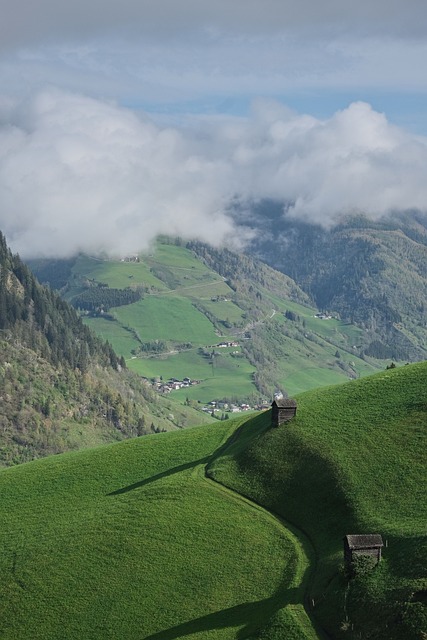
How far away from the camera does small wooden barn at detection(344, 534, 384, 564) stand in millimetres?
67844

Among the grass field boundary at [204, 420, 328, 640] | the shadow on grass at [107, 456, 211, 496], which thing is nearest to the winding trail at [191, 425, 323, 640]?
the grass field boundary at [204, 420, 328, 640]

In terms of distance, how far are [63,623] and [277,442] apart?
37.4 m

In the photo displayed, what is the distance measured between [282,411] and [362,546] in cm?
3731

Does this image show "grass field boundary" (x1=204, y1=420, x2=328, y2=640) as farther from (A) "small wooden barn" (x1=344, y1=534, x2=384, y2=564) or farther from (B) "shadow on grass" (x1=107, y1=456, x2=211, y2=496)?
(A) "small wooden barn" (x1=344, y1=534, x2=384, y2=564)

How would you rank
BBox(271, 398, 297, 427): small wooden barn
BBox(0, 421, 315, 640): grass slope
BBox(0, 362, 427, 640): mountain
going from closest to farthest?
BBox(0, 362, 427, 640): mountain, BBox(0, 421, 315, 640): grass slope, BBox(271, 398, 297, 427): small wooden barn

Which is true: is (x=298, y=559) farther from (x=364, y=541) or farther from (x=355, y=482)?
(x=355, y=482)

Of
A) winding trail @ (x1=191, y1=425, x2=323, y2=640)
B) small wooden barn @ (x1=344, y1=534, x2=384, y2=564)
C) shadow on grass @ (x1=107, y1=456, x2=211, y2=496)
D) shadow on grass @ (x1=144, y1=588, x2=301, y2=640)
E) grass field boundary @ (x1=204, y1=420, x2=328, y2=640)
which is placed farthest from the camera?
shadow on grass @ (x1=107, y1=456, x2=211, y2=496)

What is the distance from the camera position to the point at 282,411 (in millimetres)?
104375

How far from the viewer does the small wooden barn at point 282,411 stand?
104062mm

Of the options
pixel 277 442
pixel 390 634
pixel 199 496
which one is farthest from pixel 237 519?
pixel 390 634

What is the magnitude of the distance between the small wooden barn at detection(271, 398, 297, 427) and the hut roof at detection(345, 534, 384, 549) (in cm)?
3577

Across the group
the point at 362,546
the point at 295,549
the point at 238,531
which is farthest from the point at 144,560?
the point at 362,546

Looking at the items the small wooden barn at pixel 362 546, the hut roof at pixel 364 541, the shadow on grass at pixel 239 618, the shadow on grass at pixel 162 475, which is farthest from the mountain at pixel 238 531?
the hut roof at pixel 364 541

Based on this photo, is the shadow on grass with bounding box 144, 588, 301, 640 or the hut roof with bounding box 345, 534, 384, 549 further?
the hut roof with bounding box 345, 534, 384, 549
